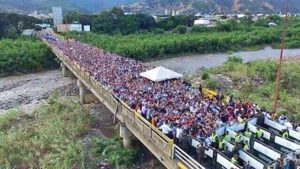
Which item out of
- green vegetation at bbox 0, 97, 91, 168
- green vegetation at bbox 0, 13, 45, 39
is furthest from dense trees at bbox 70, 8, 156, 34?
green vegetation at bbox 0, 97, 91, 168

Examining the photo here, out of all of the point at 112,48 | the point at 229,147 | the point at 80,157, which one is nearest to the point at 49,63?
the point at 112,48

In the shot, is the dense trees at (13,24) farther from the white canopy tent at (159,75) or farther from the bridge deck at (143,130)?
the white canopy tent at (159,75)

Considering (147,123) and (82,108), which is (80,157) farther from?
(82,108)

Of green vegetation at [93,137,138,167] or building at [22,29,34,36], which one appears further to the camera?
building at [22,29,34,36]

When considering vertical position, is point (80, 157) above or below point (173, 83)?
below

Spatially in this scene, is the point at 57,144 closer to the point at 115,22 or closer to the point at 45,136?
the point at 45,136

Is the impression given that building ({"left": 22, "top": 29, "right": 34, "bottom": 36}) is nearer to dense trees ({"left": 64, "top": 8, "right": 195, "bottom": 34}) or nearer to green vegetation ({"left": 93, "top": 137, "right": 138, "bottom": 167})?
dense trees ({"left": 64, "top": 8, "right": 195, "bottom": 34})

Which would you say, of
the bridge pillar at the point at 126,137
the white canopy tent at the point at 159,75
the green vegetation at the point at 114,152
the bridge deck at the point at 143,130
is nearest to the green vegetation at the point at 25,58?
the bridge deck at the point at 143,130
